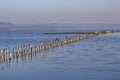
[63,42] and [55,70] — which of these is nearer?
[55,70]

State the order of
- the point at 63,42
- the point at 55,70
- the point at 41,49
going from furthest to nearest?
the point at 63,42 < the point at 41,49 < the point at 55,70

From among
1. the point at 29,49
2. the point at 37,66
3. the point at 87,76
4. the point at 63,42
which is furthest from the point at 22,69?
the point at 63,42

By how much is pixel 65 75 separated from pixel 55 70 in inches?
120

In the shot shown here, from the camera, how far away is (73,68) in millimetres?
30219

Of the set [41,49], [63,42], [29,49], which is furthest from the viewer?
[63,42]

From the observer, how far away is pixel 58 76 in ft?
85.0

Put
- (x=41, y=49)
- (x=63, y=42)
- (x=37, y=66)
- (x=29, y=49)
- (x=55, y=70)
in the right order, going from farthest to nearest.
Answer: (x=63, y=42), (x=41, y=49), (x=29, y=49), (x=37, y=66), (x=55, y=70)

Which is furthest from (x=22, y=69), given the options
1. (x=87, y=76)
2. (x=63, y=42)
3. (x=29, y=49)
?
(x=63, y=42)

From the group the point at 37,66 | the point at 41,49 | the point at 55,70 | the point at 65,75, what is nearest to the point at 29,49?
the point at 41,49

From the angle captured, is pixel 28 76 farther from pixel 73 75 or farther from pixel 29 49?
pixel 29 49

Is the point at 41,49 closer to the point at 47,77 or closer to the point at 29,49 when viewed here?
the point at 29,49

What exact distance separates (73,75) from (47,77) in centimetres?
203

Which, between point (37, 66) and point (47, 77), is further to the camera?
point (37, 66)

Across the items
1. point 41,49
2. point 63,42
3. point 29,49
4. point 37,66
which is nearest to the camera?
point 37,66
